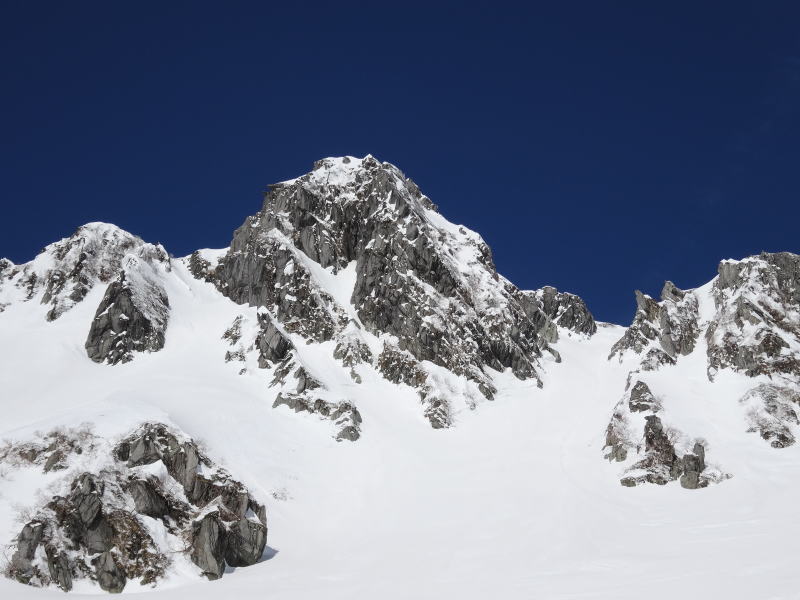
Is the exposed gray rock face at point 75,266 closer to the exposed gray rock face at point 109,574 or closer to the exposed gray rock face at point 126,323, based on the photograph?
the exposed gray rock face at point 126,323

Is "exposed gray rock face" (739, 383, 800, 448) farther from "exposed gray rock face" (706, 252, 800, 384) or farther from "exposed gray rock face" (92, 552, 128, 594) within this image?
"exposed gray rock face" (92, 552, 128, 594)

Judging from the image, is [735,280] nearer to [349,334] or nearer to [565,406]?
[565,406]

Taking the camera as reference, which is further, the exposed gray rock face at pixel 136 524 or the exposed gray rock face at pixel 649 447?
the exposed gray rock face at pixel 649 447

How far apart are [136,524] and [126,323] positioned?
157 feet

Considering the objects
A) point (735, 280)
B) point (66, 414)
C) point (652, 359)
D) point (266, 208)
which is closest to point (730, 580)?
point (66, 414)

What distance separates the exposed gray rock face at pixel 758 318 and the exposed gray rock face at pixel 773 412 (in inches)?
97.5

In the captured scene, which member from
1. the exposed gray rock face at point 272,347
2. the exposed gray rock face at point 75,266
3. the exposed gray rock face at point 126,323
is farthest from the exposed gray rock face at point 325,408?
the exposed gray rock face at point 75,266

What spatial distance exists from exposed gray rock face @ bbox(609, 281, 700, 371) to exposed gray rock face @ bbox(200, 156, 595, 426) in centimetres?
1630

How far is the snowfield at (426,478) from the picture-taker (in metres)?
28.6

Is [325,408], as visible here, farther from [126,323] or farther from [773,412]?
[773,412]

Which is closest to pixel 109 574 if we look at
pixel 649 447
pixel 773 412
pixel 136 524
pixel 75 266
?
pixel 136 524

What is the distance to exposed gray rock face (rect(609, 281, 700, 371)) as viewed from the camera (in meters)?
71.8

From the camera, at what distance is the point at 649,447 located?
169 ft

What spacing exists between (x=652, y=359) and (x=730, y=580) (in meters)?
51.1
